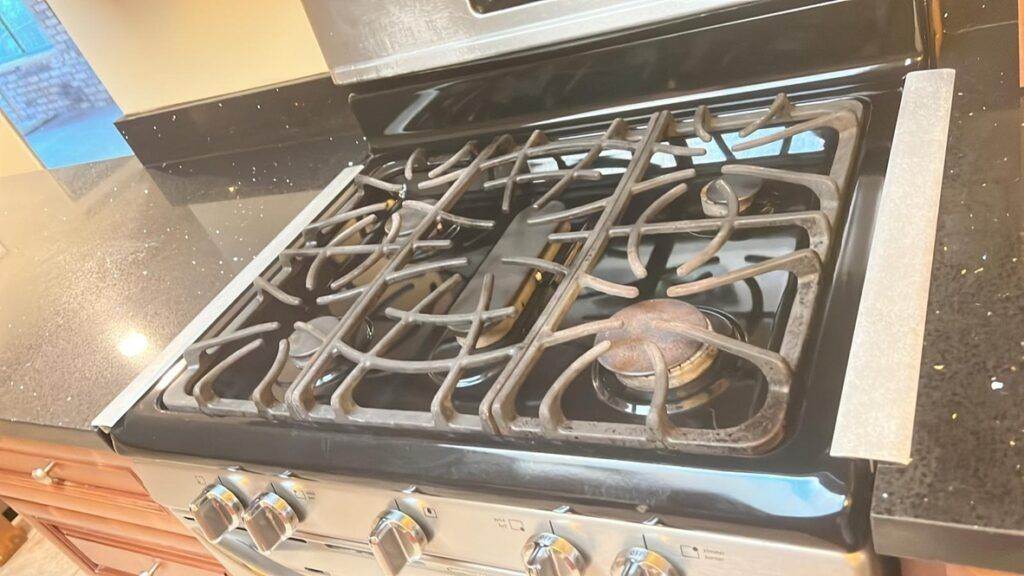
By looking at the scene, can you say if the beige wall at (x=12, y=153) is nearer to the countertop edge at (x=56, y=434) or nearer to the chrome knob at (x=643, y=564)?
the countertop edge at (x=56, y=434)

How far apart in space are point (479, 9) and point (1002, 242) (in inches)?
26.0

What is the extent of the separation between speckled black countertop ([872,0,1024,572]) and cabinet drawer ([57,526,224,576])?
3.28ft

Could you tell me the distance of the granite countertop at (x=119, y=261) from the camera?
0.98 metres

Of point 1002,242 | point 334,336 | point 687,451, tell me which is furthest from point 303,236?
point 1002,242

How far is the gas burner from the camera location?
0.61 meters

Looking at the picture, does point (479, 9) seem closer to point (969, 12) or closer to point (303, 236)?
point (303, 236)

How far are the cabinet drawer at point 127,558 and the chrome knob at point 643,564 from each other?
80cm

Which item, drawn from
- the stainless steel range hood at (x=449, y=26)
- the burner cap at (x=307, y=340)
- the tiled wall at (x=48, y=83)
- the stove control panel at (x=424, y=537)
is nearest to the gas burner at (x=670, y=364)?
the stove control panel at (x=424, y=537)

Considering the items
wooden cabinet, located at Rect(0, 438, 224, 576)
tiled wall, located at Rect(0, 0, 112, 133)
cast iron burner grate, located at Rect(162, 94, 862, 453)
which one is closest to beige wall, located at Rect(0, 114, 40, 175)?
tiled wall, located at Rect(0, 0, 112, 133)

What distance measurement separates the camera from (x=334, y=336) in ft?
2.48

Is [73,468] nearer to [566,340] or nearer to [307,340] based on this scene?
[307,340]

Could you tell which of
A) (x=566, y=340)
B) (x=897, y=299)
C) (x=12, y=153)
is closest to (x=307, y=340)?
(x=566, y=340)

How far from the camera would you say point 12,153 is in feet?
6.86

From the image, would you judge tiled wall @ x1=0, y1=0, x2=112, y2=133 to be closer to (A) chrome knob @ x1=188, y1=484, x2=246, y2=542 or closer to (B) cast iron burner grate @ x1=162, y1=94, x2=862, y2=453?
(B) cast iron burner grate @ x1=162, y1=94, x2=862, y2=453
